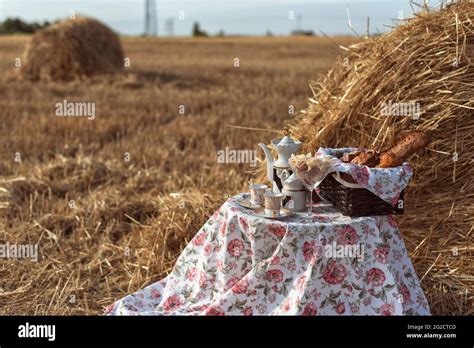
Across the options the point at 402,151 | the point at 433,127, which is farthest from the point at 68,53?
the point at 402,151

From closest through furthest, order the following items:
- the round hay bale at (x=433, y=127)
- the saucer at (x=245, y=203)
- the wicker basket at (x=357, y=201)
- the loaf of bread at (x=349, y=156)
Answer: the wicker basket at (x=357, y=201) < the saucer at (x=245, y=203) < the loaf of bread at (x=349, y=156) < the round hay bale at (x=433, y=127)

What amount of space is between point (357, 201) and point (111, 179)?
372 centimetres

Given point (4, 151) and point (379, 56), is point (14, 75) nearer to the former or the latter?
point (4, 151)

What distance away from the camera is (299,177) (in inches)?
150

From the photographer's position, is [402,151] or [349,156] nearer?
[402,151]

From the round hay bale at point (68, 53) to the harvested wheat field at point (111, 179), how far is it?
185cm

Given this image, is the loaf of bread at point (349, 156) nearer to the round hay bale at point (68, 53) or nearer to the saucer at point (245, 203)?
the saucer at point (245, 203)

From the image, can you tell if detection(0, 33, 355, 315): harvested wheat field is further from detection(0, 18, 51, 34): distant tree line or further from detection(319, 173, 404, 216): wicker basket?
detection(0, 18, 51, 34): distant tree line

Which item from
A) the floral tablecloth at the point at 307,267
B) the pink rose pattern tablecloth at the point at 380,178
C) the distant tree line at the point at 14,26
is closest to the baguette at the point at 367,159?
the pink rose pattern tablecloth at the point at 380,178

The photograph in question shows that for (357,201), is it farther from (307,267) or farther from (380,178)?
(307,267)

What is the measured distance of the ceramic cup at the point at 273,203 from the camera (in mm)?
3783

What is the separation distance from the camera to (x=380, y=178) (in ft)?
12.5

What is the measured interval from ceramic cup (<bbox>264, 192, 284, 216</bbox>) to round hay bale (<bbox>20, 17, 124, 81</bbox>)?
40.4ft

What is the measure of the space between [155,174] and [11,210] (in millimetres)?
1544
